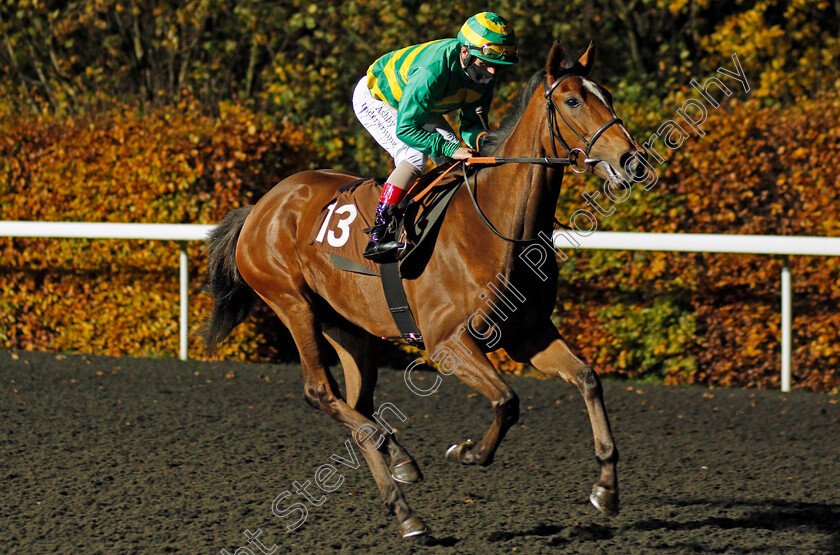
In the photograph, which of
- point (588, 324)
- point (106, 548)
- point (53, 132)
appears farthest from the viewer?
point (53, 132)

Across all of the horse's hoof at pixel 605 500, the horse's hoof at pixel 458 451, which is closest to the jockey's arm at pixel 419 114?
the horse's hoof at pixel 458 451

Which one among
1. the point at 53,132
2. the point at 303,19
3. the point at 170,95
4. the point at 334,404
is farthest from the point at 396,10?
the point at 334,404

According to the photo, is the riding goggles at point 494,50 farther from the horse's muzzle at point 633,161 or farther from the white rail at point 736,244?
the white rail at point 736,244

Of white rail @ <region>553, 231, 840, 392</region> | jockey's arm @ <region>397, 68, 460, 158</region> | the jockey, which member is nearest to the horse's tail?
the jockey

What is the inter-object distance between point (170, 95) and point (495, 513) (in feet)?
27.4

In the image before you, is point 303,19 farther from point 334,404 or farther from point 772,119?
point 334,404

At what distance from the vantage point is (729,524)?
3.97 metres

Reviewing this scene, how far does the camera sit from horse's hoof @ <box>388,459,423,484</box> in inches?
158

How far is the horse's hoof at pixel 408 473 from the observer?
402 centimetres

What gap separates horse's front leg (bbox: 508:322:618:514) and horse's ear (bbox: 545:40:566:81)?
0.97m

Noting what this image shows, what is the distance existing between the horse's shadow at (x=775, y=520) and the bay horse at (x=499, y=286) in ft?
1.55

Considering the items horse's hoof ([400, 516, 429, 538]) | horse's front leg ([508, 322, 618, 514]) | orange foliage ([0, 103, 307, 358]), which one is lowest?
orange foliage ([0, 103, 307, 358])

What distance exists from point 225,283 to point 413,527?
6.93 ft

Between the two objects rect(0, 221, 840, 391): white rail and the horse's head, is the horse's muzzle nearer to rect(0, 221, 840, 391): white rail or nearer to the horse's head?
the horse's head
